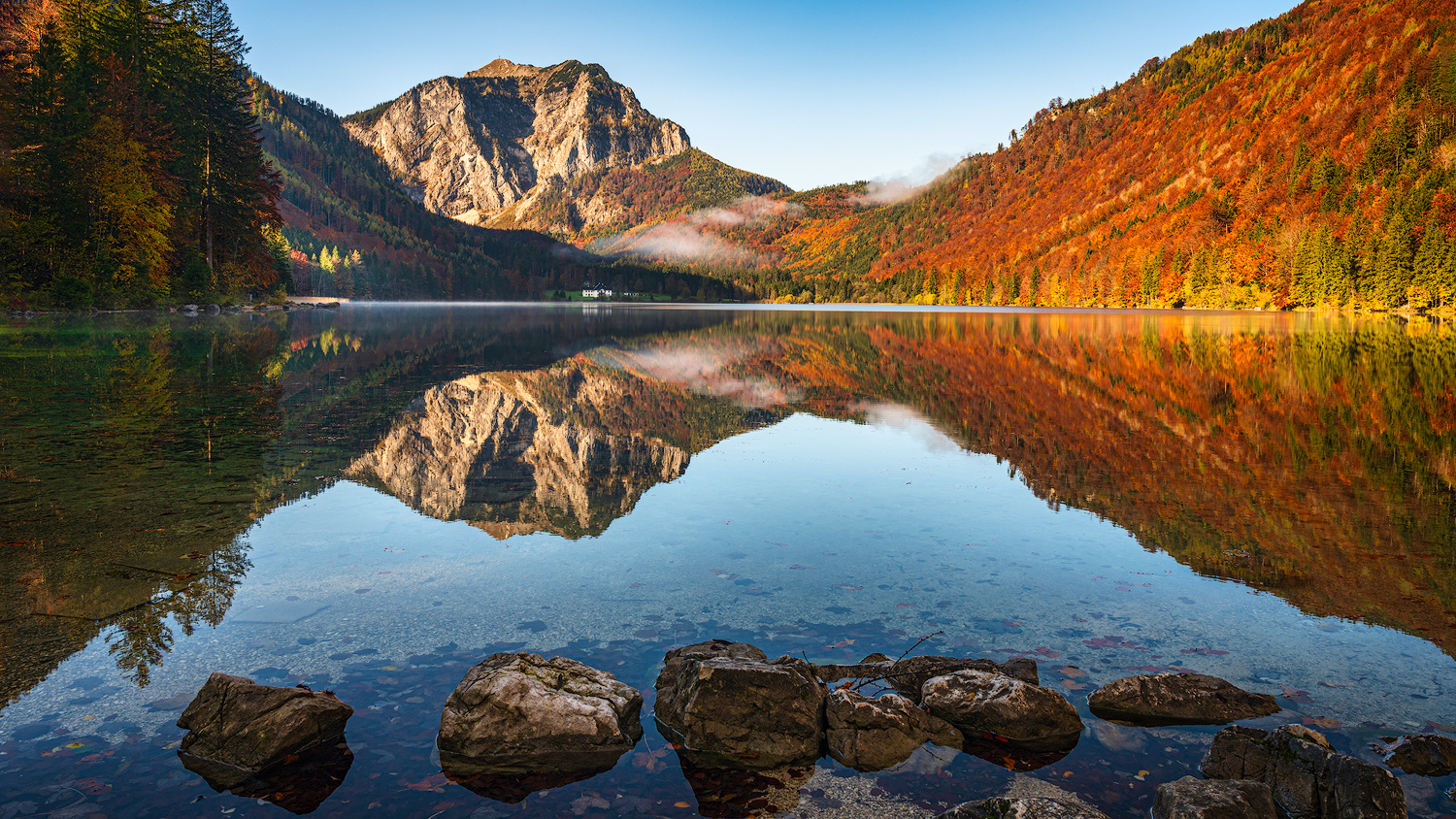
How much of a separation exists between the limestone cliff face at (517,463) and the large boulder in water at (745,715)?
4.91m

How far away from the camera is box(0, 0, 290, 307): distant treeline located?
50.1 m

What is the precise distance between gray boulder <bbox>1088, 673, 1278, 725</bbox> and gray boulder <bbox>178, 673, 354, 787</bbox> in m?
5.62

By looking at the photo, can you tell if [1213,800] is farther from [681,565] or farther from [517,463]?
[517,463]

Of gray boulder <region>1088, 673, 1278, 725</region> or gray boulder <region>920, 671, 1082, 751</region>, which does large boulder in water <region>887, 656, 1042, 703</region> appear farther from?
gray boulder <region>1088, 673, 1278, 725</region>

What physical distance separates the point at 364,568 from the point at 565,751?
4540 mm

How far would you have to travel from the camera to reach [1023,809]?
4297mm

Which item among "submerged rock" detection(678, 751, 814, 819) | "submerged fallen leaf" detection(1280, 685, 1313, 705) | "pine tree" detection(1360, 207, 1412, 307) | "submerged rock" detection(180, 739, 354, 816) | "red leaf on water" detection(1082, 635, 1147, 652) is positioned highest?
"pine tree" detection(1360, 207, 1412, 307)

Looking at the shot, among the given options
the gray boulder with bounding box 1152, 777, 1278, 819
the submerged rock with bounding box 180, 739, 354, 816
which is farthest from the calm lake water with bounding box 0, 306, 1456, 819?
the gray boulder with bounding box 1152, 777, 1278, 819

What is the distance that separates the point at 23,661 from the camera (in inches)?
237

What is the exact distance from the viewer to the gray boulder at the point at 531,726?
5.17 metres

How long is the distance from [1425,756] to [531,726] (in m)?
5.94

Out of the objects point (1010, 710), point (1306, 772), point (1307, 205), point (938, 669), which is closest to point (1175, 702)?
point (1306, 772)

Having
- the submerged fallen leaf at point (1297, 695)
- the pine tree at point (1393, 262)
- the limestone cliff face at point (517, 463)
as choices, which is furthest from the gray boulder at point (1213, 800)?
the pine tree at point (1393, 262)

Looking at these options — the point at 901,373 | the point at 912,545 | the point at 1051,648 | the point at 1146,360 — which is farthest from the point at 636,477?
the point at 1146,360
